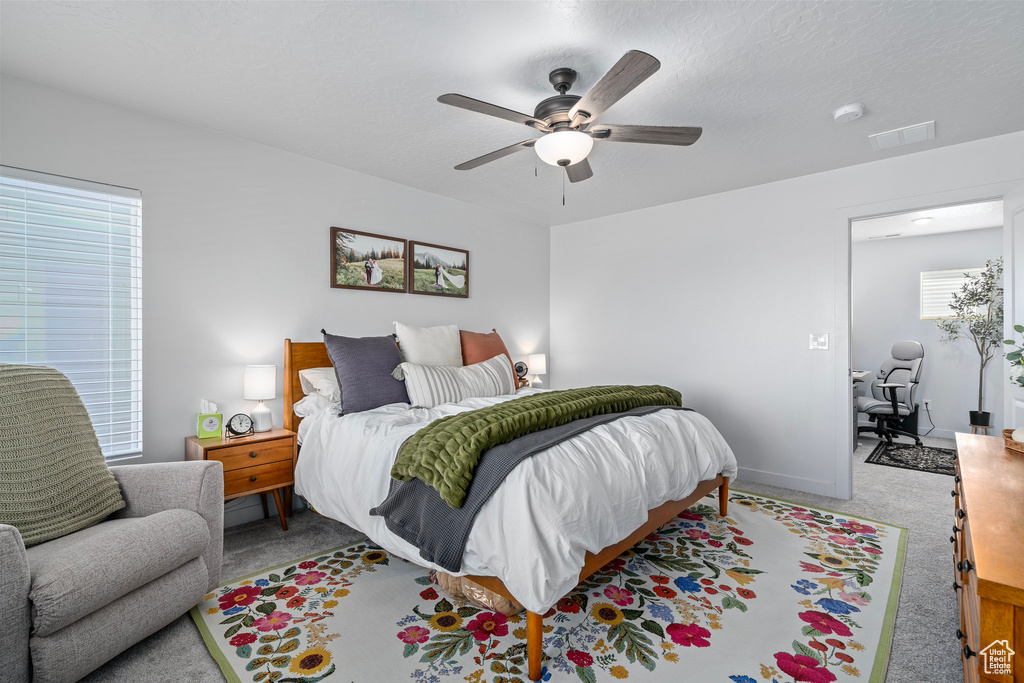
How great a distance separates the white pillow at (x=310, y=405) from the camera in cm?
319

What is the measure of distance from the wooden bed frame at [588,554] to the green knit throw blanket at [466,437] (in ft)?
1.37

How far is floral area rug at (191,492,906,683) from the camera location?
1.79 meters

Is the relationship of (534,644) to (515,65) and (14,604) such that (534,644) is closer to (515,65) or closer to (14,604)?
(14,604)

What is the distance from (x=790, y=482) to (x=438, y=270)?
11.7ft

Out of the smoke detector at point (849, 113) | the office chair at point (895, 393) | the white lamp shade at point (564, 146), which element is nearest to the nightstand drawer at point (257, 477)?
the white lamp shade at point (564, 146)

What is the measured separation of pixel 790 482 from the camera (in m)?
3.94

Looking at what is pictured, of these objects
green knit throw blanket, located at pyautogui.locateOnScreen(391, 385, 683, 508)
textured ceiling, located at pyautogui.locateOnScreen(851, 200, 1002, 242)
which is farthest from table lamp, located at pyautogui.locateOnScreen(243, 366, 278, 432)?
textured ceiling, located at pyautogui.locateOnScreen(851, 200, 1002, 242)

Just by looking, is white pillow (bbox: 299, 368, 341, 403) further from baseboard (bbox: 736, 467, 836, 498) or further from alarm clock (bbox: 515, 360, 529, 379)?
baseboard (bbox: 736, 467, 836, 498)

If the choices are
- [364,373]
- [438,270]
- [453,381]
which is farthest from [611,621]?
[438,270]

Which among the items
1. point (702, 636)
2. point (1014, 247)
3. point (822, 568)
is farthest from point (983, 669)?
point (1014, 247)

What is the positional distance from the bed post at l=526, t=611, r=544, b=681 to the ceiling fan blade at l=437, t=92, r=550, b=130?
6.71 ft

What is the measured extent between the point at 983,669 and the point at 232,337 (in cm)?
363

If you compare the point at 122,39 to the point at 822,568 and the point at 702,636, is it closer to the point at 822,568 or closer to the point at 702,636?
the point at 702,636

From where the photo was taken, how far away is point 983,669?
956 mm
